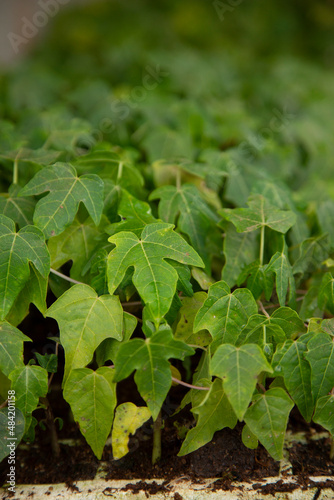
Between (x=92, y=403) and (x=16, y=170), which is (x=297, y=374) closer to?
(x=92, y=403)

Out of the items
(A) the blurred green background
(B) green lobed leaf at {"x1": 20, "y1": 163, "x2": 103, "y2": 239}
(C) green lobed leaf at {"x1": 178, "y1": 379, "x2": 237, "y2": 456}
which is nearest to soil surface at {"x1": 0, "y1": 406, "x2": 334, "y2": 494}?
(C) green lobed leaf at {"x1": 178, "y1": 379, "x2": 237, "y2": 456}

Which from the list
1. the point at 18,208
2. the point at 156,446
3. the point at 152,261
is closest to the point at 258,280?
the point at 152,261

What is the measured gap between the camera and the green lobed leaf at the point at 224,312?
116cm

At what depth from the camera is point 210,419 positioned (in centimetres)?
111

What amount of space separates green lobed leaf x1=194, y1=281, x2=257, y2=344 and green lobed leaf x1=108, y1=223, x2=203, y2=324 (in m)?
0.12

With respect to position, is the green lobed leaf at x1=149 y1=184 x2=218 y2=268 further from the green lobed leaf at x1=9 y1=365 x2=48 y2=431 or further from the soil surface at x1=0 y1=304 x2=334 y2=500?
the green lobed leaf at x1=9 y1=365 x2=48 y2=431

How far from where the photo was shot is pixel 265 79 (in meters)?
3.67

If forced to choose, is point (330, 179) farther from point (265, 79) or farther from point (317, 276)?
point (265, 79)

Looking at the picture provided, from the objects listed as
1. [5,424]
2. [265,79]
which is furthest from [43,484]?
[265,79]

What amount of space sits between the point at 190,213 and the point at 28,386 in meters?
0.77

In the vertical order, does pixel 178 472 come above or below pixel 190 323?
below

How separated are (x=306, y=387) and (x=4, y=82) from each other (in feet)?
11.1

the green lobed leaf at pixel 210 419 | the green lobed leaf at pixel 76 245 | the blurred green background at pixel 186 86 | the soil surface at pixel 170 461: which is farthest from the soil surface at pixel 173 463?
the blurred green background at pixel 186 86

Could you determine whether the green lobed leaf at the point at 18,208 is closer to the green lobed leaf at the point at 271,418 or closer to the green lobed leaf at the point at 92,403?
the green lobed leaf at the point at 92,403
